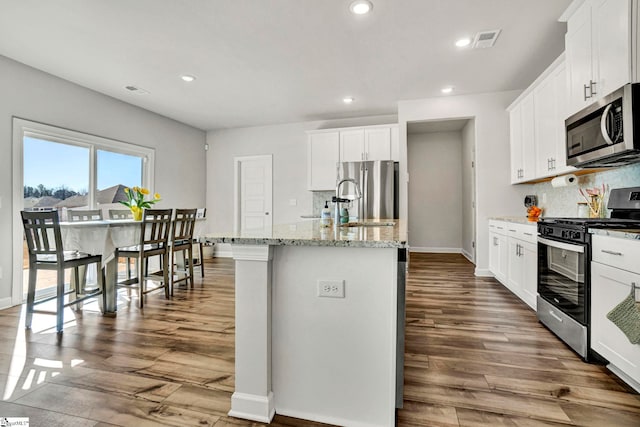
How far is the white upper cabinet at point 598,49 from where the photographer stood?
1943mm

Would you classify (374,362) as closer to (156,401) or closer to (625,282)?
(156,401)


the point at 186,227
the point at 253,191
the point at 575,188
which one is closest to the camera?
the point at 575,188

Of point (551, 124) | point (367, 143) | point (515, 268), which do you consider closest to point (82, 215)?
point (367, 143)

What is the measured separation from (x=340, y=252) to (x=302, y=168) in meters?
4.74

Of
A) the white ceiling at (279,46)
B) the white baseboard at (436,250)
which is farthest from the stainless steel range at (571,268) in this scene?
the white baseboard at (436,250)

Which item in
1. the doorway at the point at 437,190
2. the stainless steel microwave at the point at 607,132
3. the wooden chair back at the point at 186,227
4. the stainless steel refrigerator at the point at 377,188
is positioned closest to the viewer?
the stainless steel microwave at the point at 607,132

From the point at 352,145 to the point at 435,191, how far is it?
274 centimetres

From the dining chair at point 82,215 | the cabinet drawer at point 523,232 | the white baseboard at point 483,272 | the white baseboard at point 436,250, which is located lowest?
the white baseboard at point 483,272

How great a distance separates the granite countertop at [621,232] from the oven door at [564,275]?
156 mm

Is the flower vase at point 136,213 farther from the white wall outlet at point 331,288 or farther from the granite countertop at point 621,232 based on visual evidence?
the granite countertop at point 621,232

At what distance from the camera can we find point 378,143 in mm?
5305

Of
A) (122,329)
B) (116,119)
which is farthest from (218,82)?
(122,329)

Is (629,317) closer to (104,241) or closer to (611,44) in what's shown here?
(611,44)

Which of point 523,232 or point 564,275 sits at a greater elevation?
point 523,232
